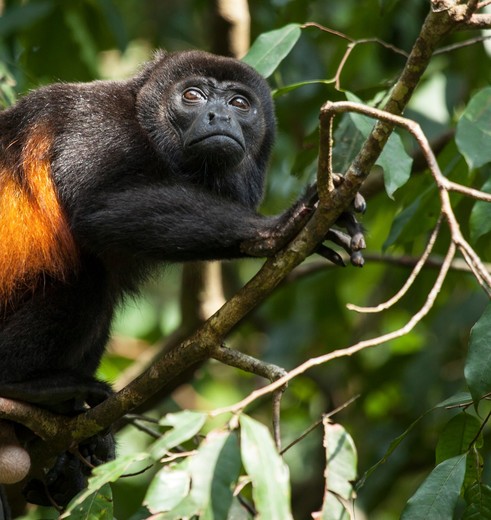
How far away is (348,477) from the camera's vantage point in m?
2.56

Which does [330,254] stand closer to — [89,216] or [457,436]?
[457,436]

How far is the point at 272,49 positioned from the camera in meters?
4.30

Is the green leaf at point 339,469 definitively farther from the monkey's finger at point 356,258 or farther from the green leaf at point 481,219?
the green leaf at point 481,219

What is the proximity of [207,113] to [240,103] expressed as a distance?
362 millimetres

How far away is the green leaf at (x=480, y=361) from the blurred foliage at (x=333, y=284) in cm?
139

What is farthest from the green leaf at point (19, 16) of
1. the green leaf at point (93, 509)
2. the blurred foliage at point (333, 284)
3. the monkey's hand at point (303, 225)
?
the green leaf at point (93, 509)

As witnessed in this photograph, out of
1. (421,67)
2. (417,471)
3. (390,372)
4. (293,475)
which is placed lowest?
(293,475)

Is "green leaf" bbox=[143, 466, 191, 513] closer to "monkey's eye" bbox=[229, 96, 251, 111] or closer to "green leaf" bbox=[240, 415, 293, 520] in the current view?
"green leaf" bbox=[240, 415, 293, 520]

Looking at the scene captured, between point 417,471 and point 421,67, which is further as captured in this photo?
point 417,471

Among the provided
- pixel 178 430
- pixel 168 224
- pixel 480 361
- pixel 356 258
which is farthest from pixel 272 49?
pixel 178 430

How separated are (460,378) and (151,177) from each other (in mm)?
3173

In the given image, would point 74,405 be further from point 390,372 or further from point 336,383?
point 336,383

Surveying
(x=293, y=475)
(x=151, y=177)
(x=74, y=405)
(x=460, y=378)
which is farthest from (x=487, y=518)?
(x=293, y=475)

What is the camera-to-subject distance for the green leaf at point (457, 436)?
131 inches
